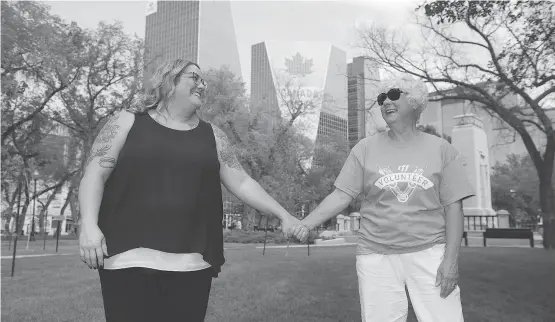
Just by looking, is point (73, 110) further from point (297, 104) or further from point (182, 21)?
point (182, 21)

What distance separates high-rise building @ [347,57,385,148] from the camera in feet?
44.5

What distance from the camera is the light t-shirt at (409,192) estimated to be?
2648 mm

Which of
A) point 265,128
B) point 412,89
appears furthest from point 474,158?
point 412,89

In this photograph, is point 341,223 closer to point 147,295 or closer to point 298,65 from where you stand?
point 298,65

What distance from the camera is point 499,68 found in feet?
43.8

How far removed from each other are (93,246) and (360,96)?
13.9 meters

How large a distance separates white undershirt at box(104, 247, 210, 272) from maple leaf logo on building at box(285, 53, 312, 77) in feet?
83.7

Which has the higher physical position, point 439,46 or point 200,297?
point 439,46

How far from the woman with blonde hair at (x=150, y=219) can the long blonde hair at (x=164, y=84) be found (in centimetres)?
9

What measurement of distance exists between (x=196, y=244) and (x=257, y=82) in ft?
112

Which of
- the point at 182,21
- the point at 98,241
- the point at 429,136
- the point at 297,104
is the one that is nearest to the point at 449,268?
the point at 429,136

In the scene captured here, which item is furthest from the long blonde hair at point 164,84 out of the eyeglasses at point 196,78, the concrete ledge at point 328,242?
the concrete ledge at point 328,242

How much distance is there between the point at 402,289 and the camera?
8.82 ft

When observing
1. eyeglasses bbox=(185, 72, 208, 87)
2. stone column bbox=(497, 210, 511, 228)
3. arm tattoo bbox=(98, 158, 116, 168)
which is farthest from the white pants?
stone column bbox=(497, 210, 511, 228)
